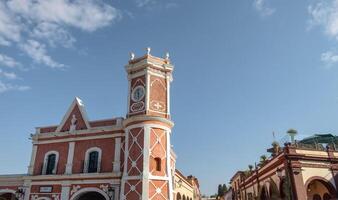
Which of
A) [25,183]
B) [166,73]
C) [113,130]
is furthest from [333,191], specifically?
[25,183]

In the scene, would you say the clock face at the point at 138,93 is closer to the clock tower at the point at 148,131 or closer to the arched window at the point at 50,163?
the clock tower at the point at 148,131

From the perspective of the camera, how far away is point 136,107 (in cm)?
2580

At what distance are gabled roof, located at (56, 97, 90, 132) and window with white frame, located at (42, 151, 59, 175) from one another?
2.40m

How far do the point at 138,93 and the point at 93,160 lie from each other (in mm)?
7321

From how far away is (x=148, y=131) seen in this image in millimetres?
23953

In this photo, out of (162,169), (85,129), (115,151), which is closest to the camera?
(162,169)

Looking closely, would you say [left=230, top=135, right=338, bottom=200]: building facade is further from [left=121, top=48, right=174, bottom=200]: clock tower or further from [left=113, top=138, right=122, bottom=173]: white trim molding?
[left=113, top=138, right=122, bottom=173]: white trim molding

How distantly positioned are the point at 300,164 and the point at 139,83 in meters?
15.1

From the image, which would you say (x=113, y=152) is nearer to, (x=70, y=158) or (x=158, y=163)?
(x=70, y=158)

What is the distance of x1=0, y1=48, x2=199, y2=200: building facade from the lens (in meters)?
23.2

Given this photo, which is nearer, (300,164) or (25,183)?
(300,164)

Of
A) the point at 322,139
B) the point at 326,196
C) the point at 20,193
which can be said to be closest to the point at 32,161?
the point at 20,193

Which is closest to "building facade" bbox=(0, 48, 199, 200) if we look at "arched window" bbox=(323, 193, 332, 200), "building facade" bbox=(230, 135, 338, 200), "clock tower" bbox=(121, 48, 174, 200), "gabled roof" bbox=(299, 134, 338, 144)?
"clock tower" bbox=(121, 48, 174, 200)

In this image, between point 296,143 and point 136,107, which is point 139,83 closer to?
point 136,107
